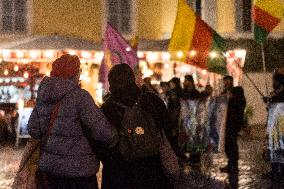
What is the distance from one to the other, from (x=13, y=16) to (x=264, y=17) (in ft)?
42.5

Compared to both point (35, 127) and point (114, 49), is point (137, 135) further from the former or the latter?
point (114, 49)

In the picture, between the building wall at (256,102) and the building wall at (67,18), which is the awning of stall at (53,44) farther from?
the building wall at (256,102)

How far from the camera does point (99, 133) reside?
4309mm

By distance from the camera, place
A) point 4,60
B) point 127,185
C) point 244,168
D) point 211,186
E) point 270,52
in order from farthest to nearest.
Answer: point 270,52, point 4,60, point 244,168, point 211,186, point 127,185

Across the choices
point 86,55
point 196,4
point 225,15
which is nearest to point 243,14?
point 225,15

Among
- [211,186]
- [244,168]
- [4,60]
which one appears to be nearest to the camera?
[211,186]

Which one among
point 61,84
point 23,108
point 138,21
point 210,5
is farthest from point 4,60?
point 61,84

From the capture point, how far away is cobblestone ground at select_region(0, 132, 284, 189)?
991 cm

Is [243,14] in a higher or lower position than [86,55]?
higher

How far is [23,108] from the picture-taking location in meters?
16.7

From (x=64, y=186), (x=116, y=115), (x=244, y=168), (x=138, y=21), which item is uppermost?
(x=138, y=21)

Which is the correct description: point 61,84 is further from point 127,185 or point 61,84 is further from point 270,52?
point 270,52

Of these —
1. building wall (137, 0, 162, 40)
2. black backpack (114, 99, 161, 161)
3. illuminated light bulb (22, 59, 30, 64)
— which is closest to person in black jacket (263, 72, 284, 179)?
black backpack (114, 99, 161, 161)

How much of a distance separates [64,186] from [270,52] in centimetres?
1893
